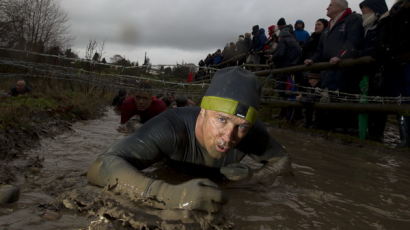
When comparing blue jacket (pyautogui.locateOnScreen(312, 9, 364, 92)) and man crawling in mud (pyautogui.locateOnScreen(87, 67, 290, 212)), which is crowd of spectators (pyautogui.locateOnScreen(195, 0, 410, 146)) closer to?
blue jacket (pyautogui.locateOnScreen(312, 9, 364, 92))

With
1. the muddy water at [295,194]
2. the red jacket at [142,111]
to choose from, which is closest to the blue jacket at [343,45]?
the muddy water at [295,194]

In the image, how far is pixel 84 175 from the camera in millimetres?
3322

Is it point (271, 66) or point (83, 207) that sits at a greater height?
point (271, 66)

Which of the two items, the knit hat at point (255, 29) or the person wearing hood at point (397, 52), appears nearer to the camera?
the person wearing hood at point (397, 52)

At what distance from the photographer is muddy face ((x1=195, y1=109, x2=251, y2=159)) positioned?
2.66 m

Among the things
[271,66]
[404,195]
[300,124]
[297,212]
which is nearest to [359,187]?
[404,195]

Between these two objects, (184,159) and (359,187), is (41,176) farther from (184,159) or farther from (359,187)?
(359,187)

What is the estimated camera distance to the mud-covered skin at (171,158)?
7.30 ft

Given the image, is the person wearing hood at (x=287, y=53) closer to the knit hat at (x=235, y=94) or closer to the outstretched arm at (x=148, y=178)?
the knit hat at (x=235, y=94)

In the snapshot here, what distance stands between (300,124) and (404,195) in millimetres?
5634

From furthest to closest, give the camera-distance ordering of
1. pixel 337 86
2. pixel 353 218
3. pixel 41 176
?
pixel 337 86, pixel 41 176, pixel 353 218

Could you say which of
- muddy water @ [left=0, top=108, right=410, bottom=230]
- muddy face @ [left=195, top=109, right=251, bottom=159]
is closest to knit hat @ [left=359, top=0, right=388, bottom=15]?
muddy water @ [left=0, top=108, right=410, bottom=230]

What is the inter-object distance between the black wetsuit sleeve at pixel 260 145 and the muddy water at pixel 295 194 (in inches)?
11.4

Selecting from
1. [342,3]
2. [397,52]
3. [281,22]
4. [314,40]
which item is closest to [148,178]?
[397,52]
